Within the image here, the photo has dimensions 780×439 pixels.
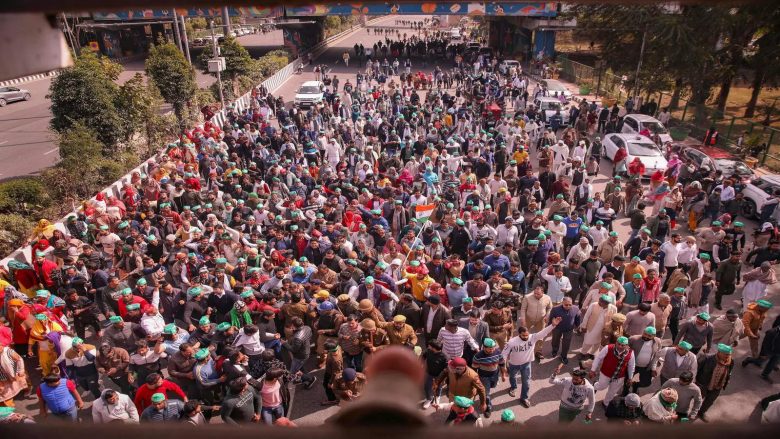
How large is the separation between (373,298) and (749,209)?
40.2 ft

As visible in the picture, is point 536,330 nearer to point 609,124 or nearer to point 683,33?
point 609,124

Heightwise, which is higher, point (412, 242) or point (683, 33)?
point (683, 33)

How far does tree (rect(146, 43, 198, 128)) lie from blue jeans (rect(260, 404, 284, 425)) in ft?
62.7

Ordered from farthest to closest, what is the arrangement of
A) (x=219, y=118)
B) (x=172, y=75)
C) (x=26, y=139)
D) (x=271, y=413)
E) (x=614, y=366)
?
(x=219, y=118)
(x=26, y=139)
(x=172, y=75)
(x=614, y=366)
(x=271, y=413)

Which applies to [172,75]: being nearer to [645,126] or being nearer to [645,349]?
[645,126]

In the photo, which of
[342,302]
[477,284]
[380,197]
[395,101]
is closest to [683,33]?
[395,101]

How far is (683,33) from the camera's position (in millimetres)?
24750

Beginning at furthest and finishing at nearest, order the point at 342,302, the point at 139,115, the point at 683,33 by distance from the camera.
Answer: the point at 683,33
the point at 139,115
the point at 342,302

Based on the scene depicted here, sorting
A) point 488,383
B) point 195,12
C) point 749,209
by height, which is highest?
point 195,12

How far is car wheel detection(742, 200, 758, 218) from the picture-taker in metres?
14.4

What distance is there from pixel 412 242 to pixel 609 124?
1536cm

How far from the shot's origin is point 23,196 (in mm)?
14172

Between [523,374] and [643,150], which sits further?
[643,150]

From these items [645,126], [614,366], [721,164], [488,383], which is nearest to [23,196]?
[488,383]
